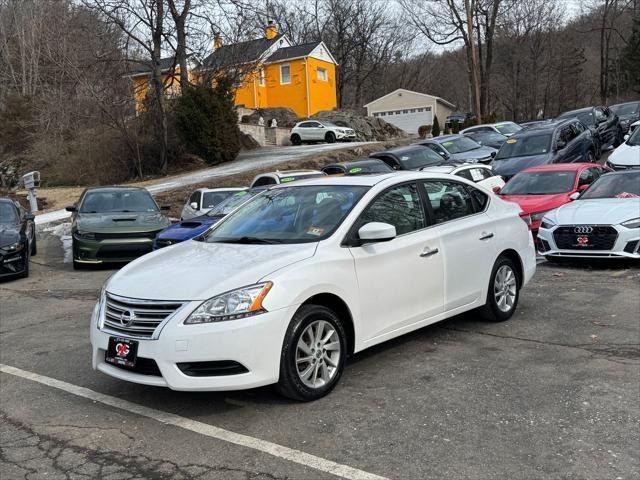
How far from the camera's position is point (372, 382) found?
5.00 meters

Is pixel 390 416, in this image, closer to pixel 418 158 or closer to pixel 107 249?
pixel 107 249

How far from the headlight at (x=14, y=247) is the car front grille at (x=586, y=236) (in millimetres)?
9040

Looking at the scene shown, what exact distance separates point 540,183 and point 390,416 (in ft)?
31.8

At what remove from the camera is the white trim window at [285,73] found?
48.7 meters

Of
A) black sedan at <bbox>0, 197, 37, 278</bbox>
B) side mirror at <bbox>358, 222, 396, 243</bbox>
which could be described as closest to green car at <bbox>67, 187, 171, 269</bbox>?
black sedan at <bbox>0, 197, 37, 278</bbox>

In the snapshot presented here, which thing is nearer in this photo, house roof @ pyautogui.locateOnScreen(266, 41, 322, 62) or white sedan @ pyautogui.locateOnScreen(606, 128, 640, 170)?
white sedan @ pyautogui.locateOnScreen(606, 128, 640, 170)

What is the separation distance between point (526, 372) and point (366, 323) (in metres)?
1.41

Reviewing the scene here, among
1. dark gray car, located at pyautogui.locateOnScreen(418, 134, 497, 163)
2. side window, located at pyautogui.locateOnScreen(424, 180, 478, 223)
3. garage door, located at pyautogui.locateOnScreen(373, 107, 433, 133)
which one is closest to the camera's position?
side window, located at pyautogui.locateOnScreen(424, 180, 478, 223)

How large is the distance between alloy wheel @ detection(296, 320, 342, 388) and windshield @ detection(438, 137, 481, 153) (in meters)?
15.9

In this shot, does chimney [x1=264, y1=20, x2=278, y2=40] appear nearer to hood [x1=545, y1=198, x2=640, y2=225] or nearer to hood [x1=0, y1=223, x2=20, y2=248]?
hood [x1=0, y1=223, x2=20, y2=248]

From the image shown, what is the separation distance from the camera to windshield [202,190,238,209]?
1416 centimetres

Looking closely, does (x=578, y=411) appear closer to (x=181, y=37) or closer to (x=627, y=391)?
(x=627, y=391)

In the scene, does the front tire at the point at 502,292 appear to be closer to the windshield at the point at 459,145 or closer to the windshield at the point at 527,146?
the windshield at the point at 527,146

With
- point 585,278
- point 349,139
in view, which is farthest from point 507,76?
point 585,278
